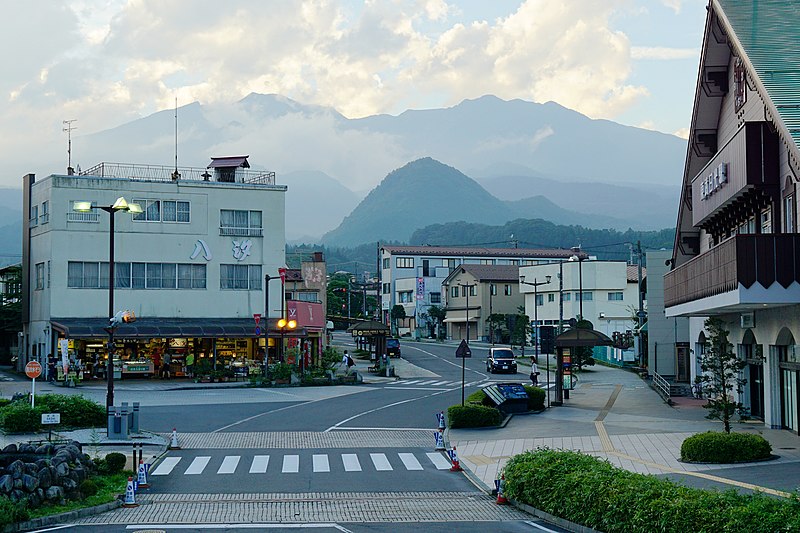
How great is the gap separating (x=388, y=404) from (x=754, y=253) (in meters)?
23.6

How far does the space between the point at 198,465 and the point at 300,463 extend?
9.37ft

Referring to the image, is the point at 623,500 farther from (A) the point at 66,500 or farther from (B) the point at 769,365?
(B) the point at 769,365

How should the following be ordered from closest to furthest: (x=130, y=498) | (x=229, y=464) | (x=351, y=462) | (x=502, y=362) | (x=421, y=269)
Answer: (x=130, y=498), (x=229, y=464), (x=351, y=462), (x=502, y=362), (x=421, y=269)

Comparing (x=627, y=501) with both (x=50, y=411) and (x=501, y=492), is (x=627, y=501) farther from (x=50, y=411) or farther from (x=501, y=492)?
(x=50, y=411)

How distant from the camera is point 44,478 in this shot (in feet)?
64.5

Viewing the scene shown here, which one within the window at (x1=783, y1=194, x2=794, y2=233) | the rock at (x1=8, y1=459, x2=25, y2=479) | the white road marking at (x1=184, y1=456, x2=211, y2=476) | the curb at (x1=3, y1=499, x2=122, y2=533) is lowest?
the white road marking at (x1=184, y1=456, x2=211, y2=476)

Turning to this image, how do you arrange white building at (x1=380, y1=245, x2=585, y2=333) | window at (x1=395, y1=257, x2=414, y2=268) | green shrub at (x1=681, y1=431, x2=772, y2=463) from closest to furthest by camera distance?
green shrub at (x1=681, y1=431, x2=772, y2=463)
white building at (x1=380, y1=245, x2=585, y2=333)
window at (x1=395, y1=257, x2=414, y2=268)

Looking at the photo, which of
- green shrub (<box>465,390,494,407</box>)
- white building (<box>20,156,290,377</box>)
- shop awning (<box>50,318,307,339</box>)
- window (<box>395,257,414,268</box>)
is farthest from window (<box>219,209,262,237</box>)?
window (<box>395,257,414,268</box>)

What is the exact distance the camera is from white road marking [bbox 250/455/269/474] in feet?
84.2

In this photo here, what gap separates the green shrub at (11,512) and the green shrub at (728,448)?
1604 centimetres

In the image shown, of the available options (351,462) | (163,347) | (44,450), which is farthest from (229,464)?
(163,347)

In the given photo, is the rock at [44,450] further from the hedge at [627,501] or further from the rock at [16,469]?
the hedge at [627,501]

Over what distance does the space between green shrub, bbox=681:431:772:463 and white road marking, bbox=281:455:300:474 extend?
1061 cm

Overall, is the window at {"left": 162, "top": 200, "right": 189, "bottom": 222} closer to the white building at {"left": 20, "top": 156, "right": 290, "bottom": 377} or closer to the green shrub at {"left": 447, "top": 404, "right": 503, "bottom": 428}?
the white building at {"left": 20, "top": 156, "right": 290, "bottom": 377}
